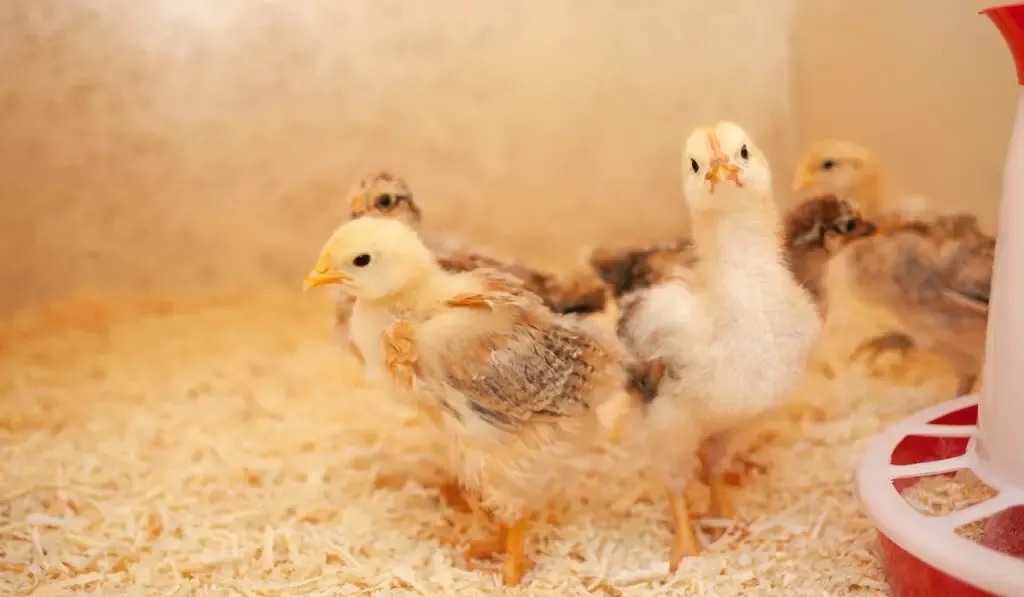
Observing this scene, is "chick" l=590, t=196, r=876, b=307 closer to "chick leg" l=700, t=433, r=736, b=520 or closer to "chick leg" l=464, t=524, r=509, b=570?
"chick leg" l=700, t=433, r=736, b=520

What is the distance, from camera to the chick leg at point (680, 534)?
4.22 ft

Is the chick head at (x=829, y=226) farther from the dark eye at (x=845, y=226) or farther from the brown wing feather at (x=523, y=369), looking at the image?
the brown wing feather at (x=523, y=369)

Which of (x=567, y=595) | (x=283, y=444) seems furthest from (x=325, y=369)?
(x=567, y=595)

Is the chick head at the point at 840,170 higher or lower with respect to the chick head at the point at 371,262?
higher

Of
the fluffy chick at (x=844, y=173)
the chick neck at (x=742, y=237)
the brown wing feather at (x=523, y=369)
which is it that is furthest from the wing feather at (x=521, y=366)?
the fluffy chick at (x=844, y=173)

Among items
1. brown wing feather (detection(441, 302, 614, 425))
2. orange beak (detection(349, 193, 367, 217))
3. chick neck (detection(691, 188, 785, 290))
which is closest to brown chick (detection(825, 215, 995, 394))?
chick neck (detection(691, 188, 785, 290))

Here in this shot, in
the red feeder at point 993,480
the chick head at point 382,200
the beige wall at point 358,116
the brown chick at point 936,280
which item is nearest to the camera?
the red feeder at point 993,480

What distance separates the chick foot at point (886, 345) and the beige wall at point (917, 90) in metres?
0.29

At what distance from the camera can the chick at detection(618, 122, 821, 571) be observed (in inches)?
46.4

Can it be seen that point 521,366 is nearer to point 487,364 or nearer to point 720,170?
point 487,364

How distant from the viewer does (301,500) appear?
1498 mm

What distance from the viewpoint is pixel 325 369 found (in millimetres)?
2109

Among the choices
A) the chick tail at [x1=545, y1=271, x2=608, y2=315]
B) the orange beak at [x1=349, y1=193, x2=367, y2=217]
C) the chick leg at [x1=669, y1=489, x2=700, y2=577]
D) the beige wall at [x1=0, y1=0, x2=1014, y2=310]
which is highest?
the beige wall at [x1=0, y1=0, x2=1014, y2=310]

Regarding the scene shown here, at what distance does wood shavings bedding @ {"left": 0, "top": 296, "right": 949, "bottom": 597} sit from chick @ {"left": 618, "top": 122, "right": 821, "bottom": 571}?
0.16m
